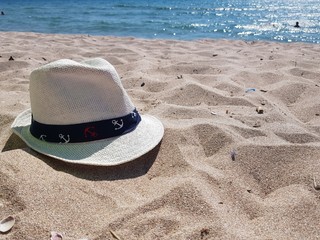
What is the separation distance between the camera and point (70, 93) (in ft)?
5.79

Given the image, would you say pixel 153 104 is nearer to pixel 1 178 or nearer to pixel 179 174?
pixel 179 174

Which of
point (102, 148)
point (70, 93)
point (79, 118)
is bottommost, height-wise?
point (102, 148)

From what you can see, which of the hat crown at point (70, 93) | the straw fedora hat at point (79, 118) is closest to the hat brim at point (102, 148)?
the straw fedora hat at point (79, 118)

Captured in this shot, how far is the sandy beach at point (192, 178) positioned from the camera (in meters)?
1.39

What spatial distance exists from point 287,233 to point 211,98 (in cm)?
162

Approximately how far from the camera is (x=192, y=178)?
167 centimetres

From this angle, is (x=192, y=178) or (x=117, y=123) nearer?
(x=192, y=178)

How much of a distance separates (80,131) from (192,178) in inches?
21.8

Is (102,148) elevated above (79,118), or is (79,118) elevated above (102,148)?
(79,118)

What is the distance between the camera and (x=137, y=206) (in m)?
1.47

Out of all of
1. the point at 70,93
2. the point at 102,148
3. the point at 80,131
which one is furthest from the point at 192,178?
the point at 70,93

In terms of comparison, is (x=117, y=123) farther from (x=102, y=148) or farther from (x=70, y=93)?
(x=70, y=93)

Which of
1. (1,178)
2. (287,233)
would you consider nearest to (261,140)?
(287,233)

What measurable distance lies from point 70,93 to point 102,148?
296 millimetres
